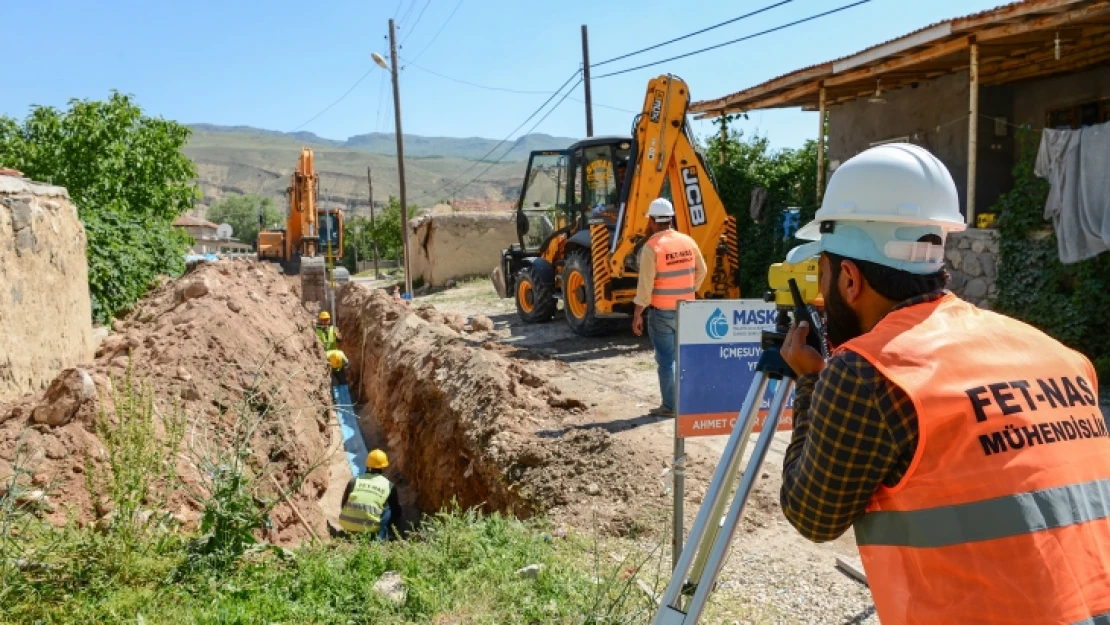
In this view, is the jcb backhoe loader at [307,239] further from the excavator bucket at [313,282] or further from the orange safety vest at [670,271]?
the orange safety vest at [670,271]

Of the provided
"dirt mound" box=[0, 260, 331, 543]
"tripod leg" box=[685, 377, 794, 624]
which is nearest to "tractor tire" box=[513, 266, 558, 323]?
"dirt mound" box=[0, 260, 331, 543]

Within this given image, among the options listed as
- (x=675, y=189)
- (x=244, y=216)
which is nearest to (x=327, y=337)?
(x=675, y=189)

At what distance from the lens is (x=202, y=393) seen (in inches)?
287

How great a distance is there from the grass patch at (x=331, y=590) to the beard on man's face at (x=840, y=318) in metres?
2.11

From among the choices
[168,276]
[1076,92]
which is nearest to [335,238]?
[168,276]

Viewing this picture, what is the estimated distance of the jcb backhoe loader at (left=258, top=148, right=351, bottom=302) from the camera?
800 inches

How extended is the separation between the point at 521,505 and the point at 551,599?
2.35 metres

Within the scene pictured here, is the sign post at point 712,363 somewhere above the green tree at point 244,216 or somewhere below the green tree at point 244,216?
below

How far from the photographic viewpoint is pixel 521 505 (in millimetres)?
6488

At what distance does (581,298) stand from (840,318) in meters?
11.0

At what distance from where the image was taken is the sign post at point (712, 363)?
433 cm

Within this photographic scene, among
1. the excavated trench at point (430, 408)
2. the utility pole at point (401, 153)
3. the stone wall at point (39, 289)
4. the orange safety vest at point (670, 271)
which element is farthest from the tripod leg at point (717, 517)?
the utility pole at point (401, 153)

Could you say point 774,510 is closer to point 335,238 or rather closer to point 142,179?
point 142,179

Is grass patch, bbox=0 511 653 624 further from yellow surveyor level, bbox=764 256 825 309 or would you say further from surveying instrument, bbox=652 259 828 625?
yellow surveyor level, bbox=764 256 825 309
